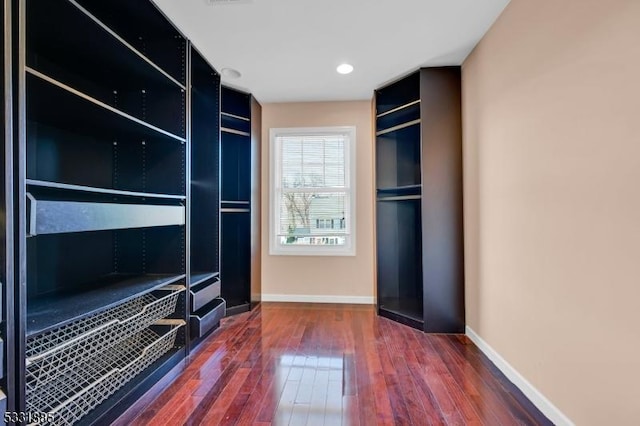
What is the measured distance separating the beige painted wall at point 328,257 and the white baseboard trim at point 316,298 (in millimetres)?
34

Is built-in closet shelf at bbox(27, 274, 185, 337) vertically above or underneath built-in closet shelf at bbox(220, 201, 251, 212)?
underneath

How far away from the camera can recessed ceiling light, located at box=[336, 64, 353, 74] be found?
9.67 feet

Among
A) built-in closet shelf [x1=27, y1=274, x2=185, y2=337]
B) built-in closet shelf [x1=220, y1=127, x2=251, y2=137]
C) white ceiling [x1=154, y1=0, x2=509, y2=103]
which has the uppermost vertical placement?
white ceiling [x1=154, y1=0, x2=509, y2=103]

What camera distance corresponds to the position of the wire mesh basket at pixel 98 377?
4.78ft

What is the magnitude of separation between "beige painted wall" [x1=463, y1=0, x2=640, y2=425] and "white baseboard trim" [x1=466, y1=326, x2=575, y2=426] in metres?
0.04

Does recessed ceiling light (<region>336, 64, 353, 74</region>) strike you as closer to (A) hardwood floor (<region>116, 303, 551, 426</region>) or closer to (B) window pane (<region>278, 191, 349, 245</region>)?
(B) window pane (<region>278, 191, 349, 245</region>)

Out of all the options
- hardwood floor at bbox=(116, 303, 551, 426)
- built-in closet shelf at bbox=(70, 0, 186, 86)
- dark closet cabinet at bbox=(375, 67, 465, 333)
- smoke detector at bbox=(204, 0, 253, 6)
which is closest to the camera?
hardwood floor at bbox=(116, 303, 551, 426)

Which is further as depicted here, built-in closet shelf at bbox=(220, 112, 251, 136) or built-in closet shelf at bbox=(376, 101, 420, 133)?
built-in closet shelf at bbox=(220, 112, 251, 136)

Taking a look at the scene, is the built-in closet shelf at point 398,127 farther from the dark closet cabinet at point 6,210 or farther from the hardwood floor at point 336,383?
the dark closet cabinet at point 6,210

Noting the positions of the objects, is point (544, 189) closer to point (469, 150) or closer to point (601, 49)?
point (601, 49)

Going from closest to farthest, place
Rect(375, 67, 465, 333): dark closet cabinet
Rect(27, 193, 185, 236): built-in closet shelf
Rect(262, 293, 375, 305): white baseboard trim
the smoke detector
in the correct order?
Rect(27, 193, 185, 236): built-in closet shelf < the smoke detector < Rect(375, 67, 465, 333): dark closet cabinet < Rect(262, 293, 375, 305): white baseboard trim

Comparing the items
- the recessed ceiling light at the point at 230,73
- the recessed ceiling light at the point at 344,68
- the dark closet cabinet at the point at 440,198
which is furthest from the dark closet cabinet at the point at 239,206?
the dark closet cabinet at the point at 440,198

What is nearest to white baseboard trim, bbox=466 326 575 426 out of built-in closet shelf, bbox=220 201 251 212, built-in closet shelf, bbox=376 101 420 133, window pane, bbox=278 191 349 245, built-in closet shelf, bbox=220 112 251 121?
window pane, bbox=278 191 349 245

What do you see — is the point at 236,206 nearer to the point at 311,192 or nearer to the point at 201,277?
the point at 311,192
